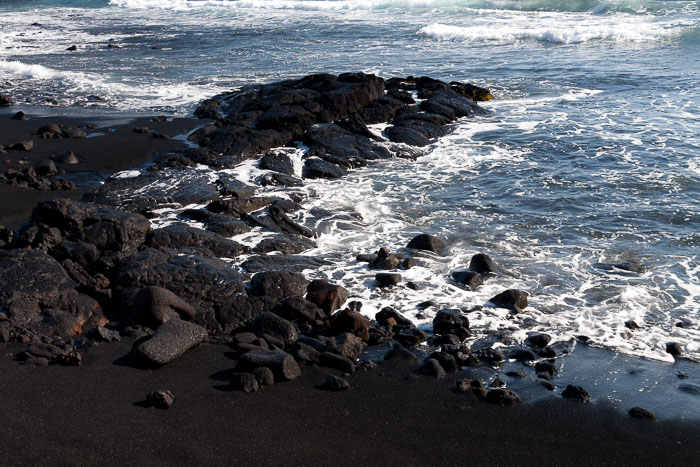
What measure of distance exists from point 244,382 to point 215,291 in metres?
1.71

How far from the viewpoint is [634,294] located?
24.3 feet

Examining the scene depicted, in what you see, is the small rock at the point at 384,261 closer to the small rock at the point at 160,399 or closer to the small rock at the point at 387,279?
the small rock at the point at 387,279

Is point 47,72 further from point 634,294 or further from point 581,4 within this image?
point 581,4

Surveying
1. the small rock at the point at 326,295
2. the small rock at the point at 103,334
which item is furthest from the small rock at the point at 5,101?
the small rock at the point at 326,295

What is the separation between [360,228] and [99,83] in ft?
44.5

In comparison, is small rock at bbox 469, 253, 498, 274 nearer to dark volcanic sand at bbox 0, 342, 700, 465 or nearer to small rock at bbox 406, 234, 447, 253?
small rock at bbox 406, 234, 447, 253

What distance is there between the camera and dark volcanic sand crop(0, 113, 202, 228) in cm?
962

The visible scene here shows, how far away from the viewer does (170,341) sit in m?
5.89

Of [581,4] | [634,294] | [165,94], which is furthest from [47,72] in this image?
[581,4]

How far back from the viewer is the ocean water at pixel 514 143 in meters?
7.54

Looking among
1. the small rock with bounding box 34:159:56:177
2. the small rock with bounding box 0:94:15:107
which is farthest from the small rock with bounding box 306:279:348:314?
the small rock with bounding box 0:94:15:107

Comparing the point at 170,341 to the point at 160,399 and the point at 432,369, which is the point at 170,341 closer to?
the point at 160,399

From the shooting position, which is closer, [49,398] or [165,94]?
[49,398]

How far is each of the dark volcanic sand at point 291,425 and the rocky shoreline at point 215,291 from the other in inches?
6.1
